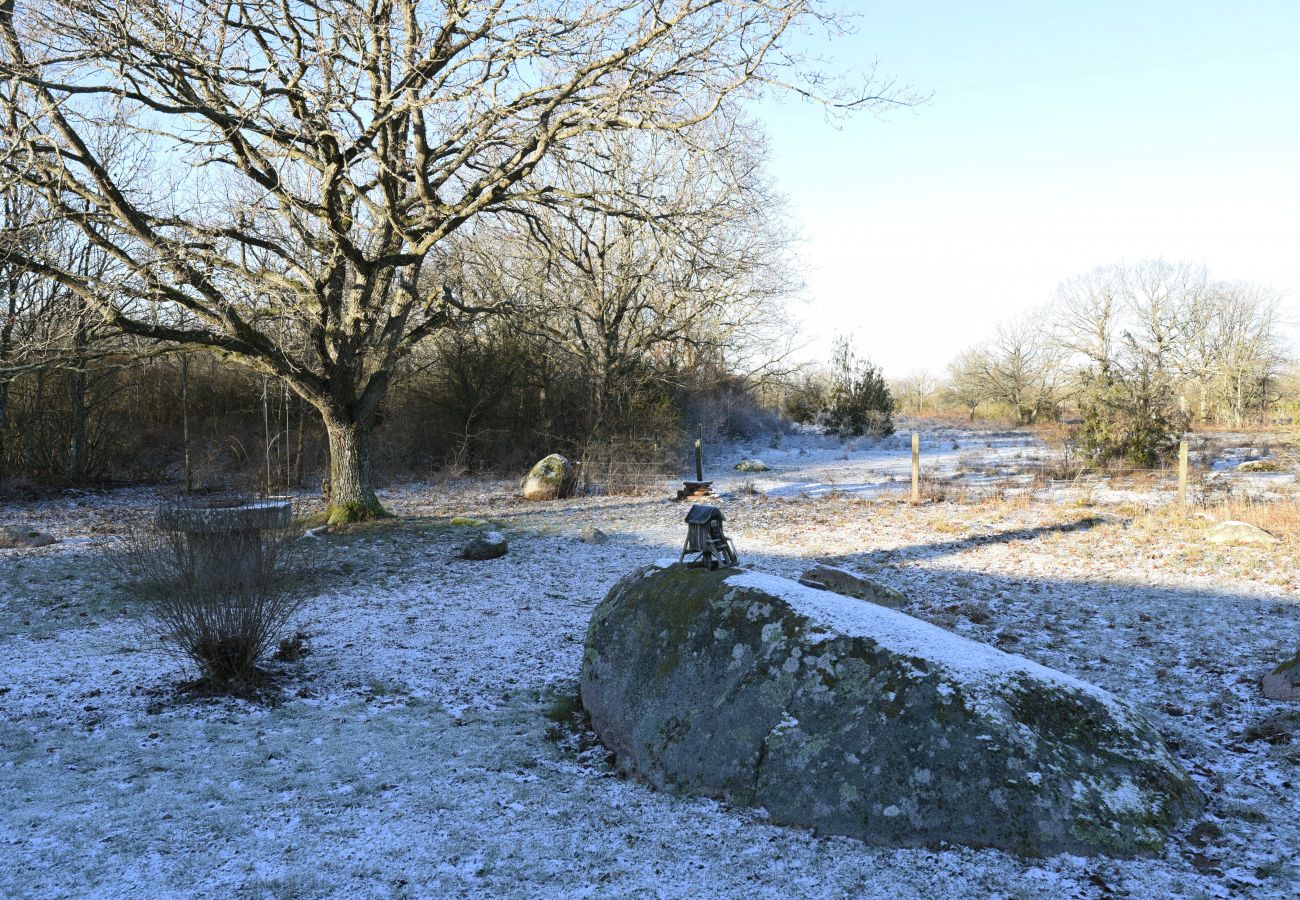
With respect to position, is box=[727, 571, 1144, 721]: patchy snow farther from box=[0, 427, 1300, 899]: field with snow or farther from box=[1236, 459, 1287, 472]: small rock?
box=[1236, 459, 1287, 472]: small rock

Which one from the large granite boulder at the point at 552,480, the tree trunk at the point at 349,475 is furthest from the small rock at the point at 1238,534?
the tree trunk at the point at 349,475

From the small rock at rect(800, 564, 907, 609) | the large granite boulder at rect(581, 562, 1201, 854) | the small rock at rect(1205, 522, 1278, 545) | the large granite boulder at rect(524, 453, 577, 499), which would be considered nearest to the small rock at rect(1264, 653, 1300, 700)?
the large granite boulder at rect(581, 562, 1201, 854)

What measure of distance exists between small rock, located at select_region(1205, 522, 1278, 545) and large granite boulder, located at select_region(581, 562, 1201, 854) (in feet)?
25.4

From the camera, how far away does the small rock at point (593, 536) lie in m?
11.4

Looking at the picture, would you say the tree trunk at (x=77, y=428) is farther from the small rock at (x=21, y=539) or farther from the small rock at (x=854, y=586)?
the small rock at (x=854, y=586)

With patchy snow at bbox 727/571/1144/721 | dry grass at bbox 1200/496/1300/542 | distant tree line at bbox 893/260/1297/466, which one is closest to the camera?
patchy snow at bbox 727/571/1144/721

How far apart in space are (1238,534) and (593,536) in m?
8.22

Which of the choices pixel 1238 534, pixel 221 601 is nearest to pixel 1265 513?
pixel 1238 534

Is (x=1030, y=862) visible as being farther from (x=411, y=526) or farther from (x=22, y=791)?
(x=411, y=526)

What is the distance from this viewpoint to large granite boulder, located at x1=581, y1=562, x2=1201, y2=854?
3078mm

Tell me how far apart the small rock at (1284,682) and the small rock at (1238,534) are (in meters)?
5.56

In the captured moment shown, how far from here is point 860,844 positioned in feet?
10.3

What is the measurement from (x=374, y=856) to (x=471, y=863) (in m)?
0.41

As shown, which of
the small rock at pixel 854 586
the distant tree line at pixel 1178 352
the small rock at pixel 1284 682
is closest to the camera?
the small rock at pixel 1284 682
